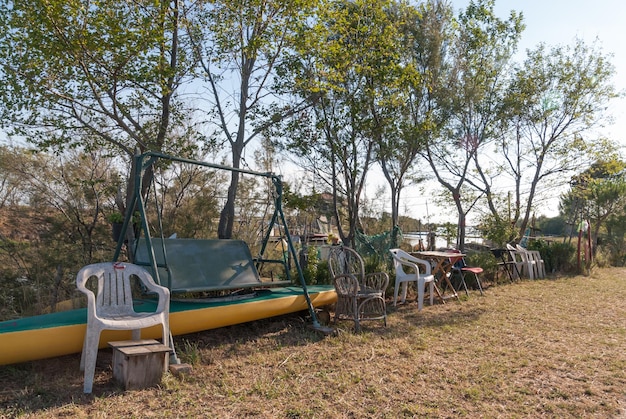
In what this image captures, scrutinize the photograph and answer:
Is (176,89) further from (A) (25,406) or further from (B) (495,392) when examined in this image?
(B) (495,392)

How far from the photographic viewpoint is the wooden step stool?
3.21 metres

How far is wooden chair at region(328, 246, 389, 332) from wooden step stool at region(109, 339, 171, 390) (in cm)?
218

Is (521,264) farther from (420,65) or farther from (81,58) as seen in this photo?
(81,58)

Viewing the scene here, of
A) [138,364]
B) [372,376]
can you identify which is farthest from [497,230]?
[138,364]

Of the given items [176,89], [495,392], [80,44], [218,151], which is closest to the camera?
[495,392]

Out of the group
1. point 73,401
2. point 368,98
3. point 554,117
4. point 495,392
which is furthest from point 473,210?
point 73,401

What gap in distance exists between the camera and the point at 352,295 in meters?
4.97

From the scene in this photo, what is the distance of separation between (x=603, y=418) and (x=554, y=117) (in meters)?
9.90

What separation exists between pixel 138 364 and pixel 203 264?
180 cm

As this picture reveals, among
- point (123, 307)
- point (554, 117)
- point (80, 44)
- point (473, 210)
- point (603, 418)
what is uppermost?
point (554, 117)

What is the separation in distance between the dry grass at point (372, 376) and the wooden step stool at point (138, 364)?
8 cm

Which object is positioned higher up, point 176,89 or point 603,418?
point 176,89

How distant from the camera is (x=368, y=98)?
23.3ft

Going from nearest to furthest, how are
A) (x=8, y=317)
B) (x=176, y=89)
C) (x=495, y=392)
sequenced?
1. (x=495, y=392)
2. (x=8, y=317)
3. (x=176, y=89)
